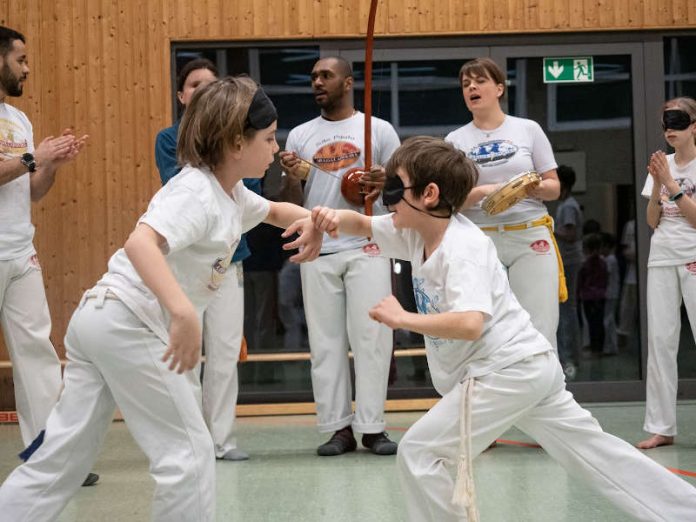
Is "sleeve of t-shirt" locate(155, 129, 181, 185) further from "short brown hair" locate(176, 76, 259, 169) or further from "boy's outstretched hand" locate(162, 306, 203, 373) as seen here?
"boy's outstretched hand" locate(162, 306, 203, 373)

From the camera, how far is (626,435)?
498 cm

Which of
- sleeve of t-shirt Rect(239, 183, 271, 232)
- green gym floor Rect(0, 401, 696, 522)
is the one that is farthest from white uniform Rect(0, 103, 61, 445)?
sleeve of t-shirt Rect(239, 183, 271, 232)

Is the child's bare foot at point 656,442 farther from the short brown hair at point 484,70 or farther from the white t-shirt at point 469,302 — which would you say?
the white t-shirt at point 469,302

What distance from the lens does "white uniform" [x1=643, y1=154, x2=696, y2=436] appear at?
15.3ft

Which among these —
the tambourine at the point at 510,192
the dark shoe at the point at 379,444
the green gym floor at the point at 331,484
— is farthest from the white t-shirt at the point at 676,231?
the dark shoe at the point at 379,444

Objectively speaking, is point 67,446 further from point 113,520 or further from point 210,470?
point 113,520

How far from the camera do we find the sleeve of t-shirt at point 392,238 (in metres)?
2.90

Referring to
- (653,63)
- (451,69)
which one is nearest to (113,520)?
(451,69)

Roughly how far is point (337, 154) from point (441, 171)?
1.97 m

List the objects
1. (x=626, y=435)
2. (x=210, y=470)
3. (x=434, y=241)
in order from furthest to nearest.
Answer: (x=626, y=435)
(x=434, y=241)
(x=210, y=470)

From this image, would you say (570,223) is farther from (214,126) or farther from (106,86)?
(214,126)

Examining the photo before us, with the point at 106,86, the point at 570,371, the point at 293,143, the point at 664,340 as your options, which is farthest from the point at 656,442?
the point at 106,86

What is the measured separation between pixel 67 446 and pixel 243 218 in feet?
2.57

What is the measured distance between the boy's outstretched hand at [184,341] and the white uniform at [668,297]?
3.05 metres
